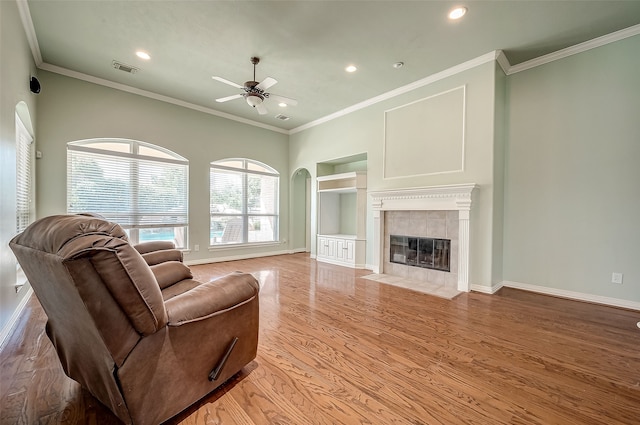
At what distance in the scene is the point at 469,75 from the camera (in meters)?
3.93

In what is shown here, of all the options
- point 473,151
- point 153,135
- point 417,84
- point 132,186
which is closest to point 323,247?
point 473,151

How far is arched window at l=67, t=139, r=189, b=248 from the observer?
438cm

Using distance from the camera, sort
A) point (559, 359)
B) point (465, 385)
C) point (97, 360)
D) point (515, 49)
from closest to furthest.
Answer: point (97, 360), point (465, 385), point (559, 359), point (515, 49)

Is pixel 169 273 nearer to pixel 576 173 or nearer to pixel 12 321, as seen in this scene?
pixel 12 321

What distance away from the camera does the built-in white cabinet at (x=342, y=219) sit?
5430 millimetres

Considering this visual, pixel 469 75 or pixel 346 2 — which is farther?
pixel 469 75

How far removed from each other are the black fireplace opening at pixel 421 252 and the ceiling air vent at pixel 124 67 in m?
5.15

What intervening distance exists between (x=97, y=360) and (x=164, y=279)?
1088 millimetres

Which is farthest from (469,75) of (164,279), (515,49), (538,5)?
(164,279)

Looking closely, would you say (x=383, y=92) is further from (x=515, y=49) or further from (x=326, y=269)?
(x=326, y=269)

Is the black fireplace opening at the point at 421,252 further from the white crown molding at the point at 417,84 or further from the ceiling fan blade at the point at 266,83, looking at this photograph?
the ceiling fan blade at the point at 266,83

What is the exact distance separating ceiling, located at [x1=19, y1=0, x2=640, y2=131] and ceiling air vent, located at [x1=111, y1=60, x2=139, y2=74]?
0.10 meters

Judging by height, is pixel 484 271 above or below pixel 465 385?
above

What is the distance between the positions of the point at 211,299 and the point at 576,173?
4655mm
